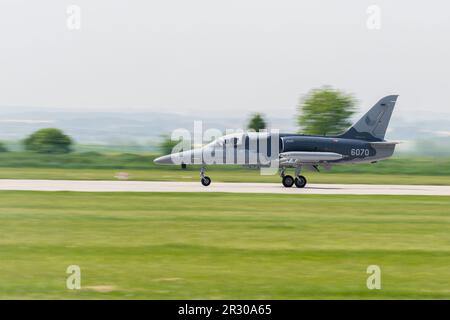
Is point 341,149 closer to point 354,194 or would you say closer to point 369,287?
point 354,194

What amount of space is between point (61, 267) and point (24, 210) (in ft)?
31.9

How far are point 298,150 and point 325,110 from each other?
61.1m

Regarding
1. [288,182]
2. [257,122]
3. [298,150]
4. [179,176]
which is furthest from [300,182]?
[257,122]

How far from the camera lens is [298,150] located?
3803cm

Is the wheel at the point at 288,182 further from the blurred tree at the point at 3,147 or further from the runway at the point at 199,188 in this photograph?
the blurred tree at the point at 3,147

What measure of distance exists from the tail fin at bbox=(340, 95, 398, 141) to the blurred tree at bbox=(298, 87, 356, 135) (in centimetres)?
5762

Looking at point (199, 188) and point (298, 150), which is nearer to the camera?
point (199, 188)

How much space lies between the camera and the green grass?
13109 mm

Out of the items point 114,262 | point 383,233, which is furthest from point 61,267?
point 383,233

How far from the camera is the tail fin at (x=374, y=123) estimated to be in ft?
128

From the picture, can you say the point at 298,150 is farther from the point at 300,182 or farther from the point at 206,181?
the point at 206,181

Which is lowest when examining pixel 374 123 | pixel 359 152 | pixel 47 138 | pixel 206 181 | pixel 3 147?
pixel 206 181

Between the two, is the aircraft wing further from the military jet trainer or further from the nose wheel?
the nose wheel

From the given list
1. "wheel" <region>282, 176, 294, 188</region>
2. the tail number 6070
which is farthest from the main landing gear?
the tail number 6070
